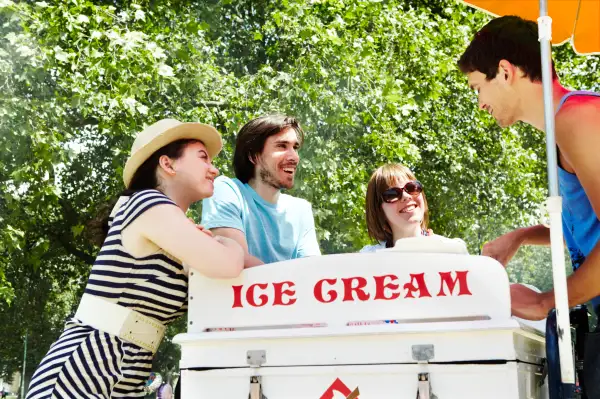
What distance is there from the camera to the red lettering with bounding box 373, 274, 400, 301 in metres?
2.43

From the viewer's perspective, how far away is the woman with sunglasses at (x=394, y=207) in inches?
178

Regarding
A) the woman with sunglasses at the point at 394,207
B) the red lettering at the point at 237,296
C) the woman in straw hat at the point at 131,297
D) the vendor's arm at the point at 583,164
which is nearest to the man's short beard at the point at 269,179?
the woman with sunglasses at the point at 394,207

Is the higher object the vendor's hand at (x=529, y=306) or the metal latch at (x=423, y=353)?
the vendor's hand at (x=529, y=306)

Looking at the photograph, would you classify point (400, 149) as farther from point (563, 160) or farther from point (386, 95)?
point (563, 160)

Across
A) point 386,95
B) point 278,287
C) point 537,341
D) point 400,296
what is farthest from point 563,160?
point 386,95

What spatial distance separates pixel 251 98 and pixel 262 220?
26.1ft

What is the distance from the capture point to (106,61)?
388 inches

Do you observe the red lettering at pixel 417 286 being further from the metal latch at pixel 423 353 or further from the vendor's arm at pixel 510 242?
the vendor's arm at pixel 510 242

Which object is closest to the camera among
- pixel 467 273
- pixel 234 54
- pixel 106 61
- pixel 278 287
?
pixel 467 273

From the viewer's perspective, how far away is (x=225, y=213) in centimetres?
337

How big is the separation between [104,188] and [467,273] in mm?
13757

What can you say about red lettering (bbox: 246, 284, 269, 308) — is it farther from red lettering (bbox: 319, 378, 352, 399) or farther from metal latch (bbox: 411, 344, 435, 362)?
metal latch (bbox: 411, 344, 435, 362)

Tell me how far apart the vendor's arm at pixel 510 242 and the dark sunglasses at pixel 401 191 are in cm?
109

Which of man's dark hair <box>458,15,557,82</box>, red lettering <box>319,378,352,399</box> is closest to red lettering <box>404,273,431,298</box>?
red lettering <box>319,378,352,399</box>
